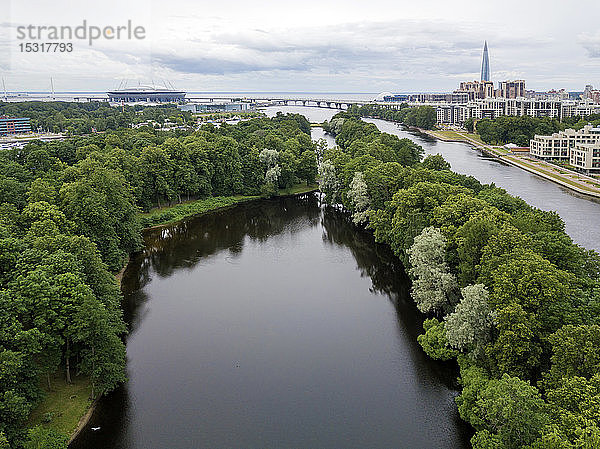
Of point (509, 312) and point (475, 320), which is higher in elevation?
point (509, 312)

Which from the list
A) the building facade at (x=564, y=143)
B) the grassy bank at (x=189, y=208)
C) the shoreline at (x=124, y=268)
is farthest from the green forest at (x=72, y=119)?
the building facade at (x=564, y=143)

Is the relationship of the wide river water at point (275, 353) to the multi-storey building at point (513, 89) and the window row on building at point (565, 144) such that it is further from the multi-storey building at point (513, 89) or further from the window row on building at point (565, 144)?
the multi-storey building at point (513, 89)

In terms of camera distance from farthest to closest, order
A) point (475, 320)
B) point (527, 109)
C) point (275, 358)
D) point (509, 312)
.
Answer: point (527, 109) < point (275, 358) < point (475, 320) < point (509, 312)

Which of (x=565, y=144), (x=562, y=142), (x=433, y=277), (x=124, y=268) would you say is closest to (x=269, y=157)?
(x=124, y=268)

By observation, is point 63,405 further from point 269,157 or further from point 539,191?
point 539,191

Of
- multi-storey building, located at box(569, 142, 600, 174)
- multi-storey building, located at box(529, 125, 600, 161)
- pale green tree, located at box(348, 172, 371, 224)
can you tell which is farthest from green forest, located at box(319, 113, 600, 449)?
multi-storey building, located at box(529, 125, 600, 161)

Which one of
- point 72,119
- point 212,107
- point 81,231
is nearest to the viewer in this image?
point 81,231
